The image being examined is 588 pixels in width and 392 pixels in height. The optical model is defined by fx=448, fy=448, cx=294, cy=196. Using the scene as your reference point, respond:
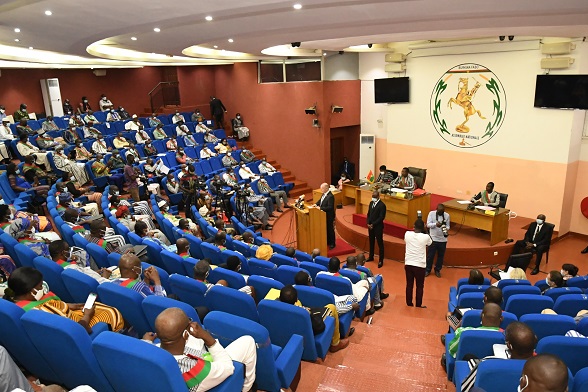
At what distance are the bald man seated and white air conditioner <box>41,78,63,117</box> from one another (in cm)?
1411

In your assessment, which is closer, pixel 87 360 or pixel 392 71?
pixel 87 360

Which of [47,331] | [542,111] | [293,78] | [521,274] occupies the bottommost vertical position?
[521,274]

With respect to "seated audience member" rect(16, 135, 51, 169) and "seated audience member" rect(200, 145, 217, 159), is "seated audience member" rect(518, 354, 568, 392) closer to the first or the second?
"seated audience member" rect(16, 135, 51, 169)

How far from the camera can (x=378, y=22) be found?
662 centimetres

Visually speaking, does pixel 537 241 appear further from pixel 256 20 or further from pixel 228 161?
pixel 228 161

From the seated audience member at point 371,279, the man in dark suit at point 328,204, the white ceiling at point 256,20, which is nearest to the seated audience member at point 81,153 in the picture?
the white ceiling at point 256,20

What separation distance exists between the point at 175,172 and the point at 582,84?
28.4 feet

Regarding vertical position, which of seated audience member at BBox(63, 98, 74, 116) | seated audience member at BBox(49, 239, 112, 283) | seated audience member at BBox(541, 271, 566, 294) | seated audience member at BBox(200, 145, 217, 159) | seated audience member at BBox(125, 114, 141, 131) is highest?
seated audience member at BBox(63, 98, 74, 116)

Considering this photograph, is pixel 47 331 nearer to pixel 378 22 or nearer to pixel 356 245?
pixel 378 22

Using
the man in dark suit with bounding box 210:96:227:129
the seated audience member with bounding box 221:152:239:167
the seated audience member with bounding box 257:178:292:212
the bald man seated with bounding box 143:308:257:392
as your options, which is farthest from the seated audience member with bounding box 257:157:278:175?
the bald man seated with bounding box 143:308:257:392

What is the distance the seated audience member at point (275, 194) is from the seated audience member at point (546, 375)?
9.35 meters

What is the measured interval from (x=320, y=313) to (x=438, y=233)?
13.6ft

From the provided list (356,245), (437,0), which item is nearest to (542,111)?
(356,245)

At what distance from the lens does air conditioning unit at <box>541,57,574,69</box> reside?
28.2 ft
